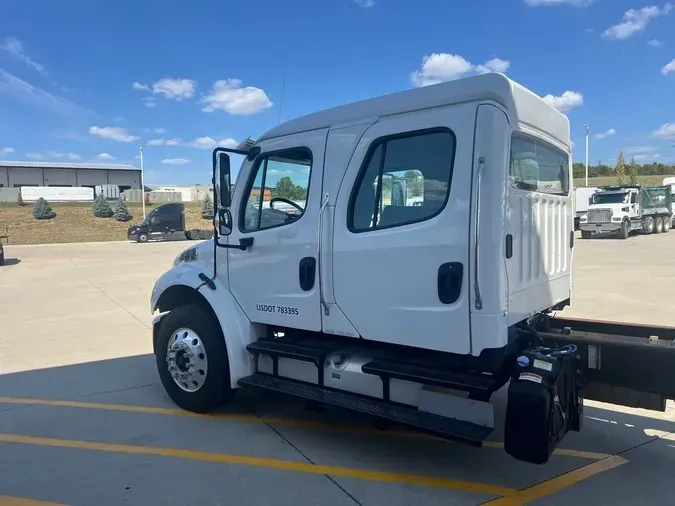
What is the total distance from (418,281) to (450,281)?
0.24m

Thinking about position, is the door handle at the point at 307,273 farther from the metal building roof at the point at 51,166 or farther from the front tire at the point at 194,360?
the metal building roof at the point at 51,166

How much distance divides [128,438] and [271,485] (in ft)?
5.12

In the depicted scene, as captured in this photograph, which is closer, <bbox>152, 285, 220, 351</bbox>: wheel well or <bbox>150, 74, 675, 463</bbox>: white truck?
<bbox>150, 74, 675, 463</bbox>: white truck

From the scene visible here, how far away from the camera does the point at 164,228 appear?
3662 cm

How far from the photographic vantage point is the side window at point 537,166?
139 inches

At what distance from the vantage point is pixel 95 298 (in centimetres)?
1232

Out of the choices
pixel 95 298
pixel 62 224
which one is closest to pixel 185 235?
pixel 62 224

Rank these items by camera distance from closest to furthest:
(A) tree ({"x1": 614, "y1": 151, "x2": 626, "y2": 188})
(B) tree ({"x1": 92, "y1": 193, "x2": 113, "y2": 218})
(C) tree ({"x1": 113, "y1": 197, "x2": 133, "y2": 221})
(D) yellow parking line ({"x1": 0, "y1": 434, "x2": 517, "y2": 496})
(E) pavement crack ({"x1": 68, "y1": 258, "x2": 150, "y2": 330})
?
(D) yellow parking line ({"x1": 0, "y1": 434, "x2": 517, "y2": 496})
(E) pavement crack ({"x1": 68, "y1": 258, "x2": 150, "y2": 330})
(C) tree ({"x1": 113, "y1": 197, "x2": 133, "y2": 221})
(B) tree ({"x1": 92, "y1": 193, "x2": 113, "y2": 218})
(A) tree ({"x1": 614, "y1": 151, "x2": 626, "y2": 188})

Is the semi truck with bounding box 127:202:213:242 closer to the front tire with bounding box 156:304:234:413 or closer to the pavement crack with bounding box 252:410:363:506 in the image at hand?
the front tire with bounding box 156:304:234:413

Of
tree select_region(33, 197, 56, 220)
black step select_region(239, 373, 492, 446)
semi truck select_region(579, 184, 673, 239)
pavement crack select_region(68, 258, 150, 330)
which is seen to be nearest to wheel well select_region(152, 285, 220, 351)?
black step select_region(239, 373, 492, 446)

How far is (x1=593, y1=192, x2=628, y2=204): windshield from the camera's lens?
1096 inches

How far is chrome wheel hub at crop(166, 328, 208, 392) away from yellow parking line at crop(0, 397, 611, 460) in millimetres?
345

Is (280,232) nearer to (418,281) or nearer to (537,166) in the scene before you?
(418,281)

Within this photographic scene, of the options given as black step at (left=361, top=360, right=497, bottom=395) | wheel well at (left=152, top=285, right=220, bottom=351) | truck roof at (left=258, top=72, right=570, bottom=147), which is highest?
truck roof at (left=258, top=72, right=570, bottom=147)
